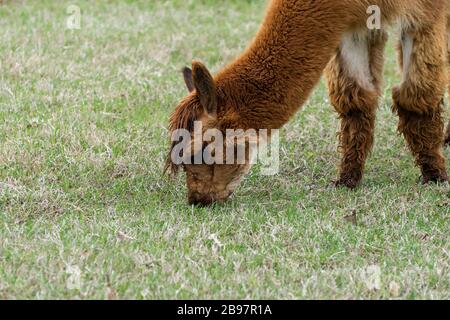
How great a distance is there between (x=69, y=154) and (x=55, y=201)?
35.0 inches

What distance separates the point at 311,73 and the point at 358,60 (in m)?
0.79

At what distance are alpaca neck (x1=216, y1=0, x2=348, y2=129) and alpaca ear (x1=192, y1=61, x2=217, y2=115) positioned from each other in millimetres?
129

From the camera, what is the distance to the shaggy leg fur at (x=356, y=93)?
5.96m

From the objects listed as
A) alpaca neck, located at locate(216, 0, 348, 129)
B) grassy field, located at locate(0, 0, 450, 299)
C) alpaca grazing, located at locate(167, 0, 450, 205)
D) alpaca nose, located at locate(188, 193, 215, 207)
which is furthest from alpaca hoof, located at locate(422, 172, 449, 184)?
alpaca nose, located at locate(188, 193, 215, 207)

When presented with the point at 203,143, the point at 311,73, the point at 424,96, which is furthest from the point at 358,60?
the point at 203,143

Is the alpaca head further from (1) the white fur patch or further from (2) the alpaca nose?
(1) the white fur patch

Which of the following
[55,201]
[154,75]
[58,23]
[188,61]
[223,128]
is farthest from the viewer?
[58,23]

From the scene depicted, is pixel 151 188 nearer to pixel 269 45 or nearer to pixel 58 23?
pixel 269 45

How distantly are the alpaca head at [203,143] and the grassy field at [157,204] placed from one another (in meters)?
0.16

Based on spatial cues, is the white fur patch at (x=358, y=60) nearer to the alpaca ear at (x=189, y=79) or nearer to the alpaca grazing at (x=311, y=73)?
the alpaca grazing at (x=311, y=73)

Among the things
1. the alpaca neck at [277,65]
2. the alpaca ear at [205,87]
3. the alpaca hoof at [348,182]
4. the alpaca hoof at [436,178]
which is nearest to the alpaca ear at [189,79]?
the alpaca neck at [277,65]

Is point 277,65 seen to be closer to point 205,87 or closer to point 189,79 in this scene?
point 205,87
